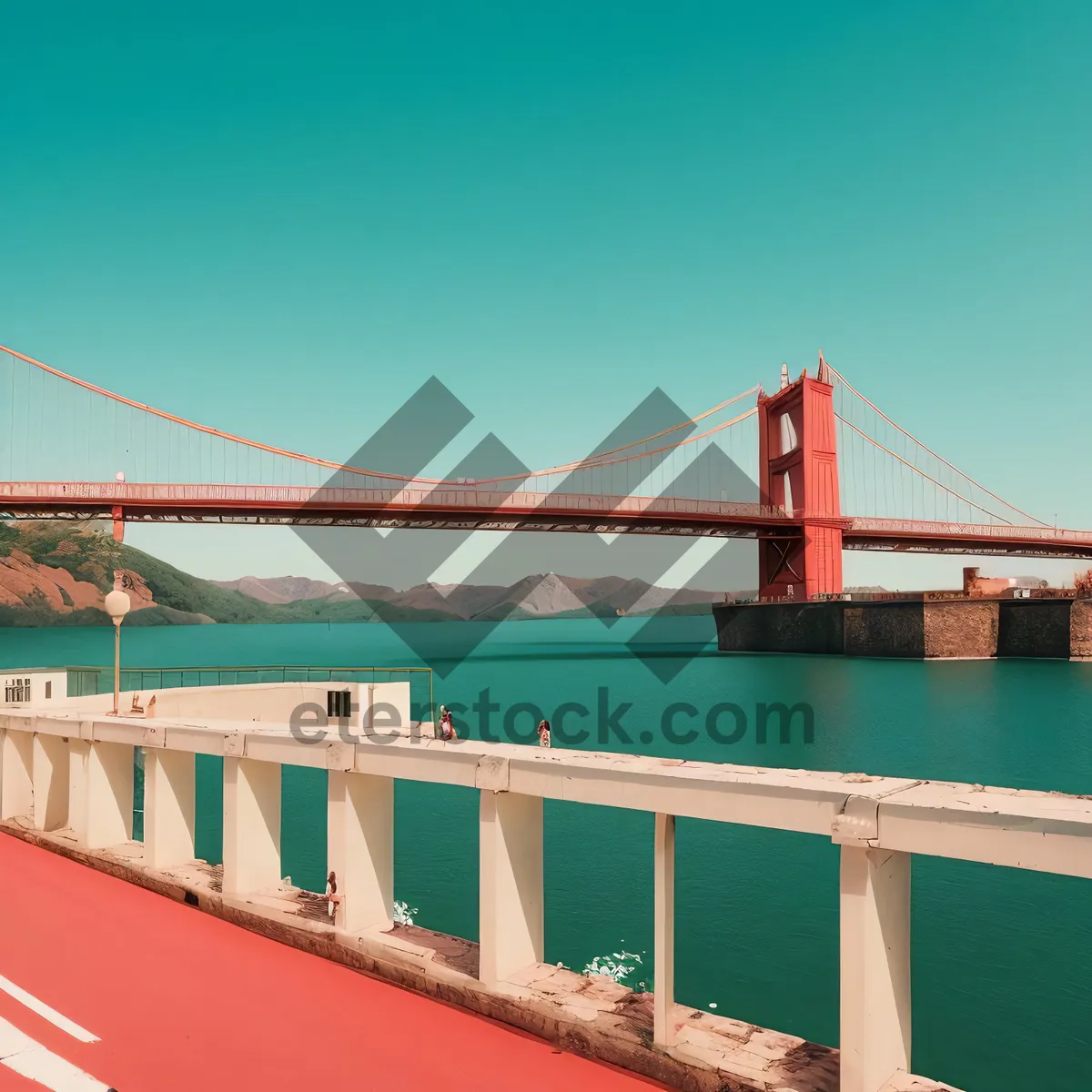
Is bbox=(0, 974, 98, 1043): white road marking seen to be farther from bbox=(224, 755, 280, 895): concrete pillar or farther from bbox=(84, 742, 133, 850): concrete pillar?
bbox=(84, 742, 133, 850): concrete pillar

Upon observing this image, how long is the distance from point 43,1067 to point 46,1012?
1.15m

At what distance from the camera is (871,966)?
19.4 ft

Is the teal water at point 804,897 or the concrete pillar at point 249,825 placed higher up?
the concrete pillar at point 249,825

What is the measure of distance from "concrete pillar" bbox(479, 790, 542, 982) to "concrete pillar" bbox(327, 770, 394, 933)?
1.56 m

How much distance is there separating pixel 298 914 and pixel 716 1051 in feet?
16.2

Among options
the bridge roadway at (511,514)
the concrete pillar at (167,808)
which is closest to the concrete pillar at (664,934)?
the concrete pillar at (167,808)

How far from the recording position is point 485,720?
42469mm

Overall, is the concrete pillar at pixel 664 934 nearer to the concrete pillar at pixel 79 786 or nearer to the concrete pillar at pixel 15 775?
the concrete pillar at pixel 79 786

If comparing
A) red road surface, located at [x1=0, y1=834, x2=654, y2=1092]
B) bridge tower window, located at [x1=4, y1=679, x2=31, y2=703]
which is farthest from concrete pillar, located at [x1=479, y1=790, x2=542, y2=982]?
bridge tower window, located at [x1=4, y1=679, x2=31, y2=703]

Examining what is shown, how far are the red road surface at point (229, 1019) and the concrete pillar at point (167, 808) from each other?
3.82ft

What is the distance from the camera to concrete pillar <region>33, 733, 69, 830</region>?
13648 millimetres

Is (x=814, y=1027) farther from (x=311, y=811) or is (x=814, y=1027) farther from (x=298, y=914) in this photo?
(x=311, y=811)

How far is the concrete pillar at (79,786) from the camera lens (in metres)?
12.4

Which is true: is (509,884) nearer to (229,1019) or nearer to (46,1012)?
(229,1019)
